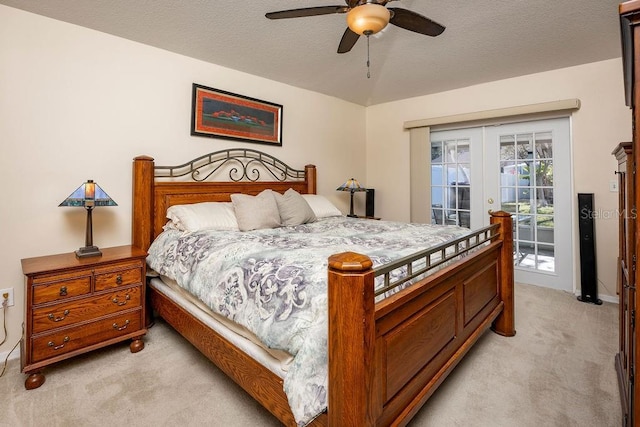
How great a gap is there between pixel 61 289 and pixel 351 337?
1.90 metres

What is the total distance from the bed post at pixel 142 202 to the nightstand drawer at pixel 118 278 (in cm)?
40

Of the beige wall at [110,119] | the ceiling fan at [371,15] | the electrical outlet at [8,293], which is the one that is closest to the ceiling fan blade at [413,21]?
the ceiling fan at [371,15]

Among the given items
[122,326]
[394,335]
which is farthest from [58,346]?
[394,335]

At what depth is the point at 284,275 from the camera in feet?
4.63

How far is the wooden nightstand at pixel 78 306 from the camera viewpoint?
1.83m

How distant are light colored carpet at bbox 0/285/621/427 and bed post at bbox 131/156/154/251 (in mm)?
795

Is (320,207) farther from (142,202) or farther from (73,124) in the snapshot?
(73,124)

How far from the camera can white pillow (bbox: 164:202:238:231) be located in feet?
8.20

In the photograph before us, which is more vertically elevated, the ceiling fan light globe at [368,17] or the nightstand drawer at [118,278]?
the ceiling fan light globe at [368,17]

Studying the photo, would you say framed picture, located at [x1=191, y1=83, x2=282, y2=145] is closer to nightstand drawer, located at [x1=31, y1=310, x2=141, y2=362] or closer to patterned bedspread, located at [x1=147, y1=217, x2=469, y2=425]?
patterned bedspread, located at [x1=147, y1=217, x2=469, y2=425]

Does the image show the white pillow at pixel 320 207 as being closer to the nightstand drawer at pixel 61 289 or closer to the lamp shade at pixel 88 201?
the lamp shade at pixel 88 201

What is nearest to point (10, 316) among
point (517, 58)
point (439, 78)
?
point (439, 78)

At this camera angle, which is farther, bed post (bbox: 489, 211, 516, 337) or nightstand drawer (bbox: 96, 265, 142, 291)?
bed post (bbox: 489, 211, 516, 337)

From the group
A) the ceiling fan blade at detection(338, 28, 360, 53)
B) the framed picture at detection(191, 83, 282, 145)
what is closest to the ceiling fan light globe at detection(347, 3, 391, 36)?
the ceiling fan blade at detection(338, 28, 360, 53)
